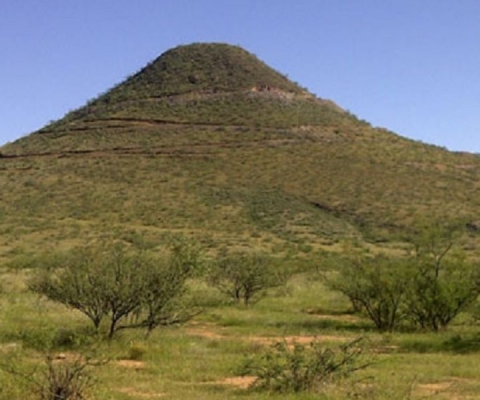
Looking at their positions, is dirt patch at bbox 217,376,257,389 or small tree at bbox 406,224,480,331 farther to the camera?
small tree at bbox 406,224,480,331

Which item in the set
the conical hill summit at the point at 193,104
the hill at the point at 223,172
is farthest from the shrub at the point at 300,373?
the conical hill summit at the point at 193,104

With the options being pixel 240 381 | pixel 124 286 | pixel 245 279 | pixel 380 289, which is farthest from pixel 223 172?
pixel 240 381

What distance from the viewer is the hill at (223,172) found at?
5097cm

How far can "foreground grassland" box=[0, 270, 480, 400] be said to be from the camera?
452 inches

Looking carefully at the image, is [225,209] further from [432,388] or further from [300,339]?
[432,388]

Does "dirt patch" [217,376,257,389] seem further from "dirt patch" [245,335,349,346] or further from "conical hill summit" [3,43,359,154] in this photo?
"conical hill summit" [3,43,359,154]

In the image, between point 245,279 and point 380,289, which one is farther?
point 245,279

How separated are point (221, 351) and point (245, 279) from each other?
10522 millimetres

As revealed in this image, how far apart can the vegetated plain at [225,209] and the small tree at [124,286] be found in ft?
2.08

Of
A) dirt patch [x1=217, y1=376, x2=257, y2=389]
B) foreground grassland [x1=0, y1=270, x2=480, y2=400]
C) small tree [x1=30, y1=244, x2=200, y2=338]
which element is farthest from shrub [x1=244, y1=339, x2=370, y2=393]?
small tree [x1=30, y1=244, x2=200, y2=338]

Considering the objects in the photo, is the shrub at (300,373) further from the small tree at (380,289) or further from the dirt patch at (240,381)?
the small tree at (380,289)

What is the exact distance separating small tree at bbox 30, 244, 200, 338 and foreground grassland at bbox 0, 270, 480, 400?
583 millimetres

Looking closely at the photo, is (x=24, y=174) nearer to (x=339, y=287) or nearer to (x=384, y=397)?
(x=339, y=287)

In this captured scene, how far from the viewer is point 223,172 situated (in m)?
63.5
